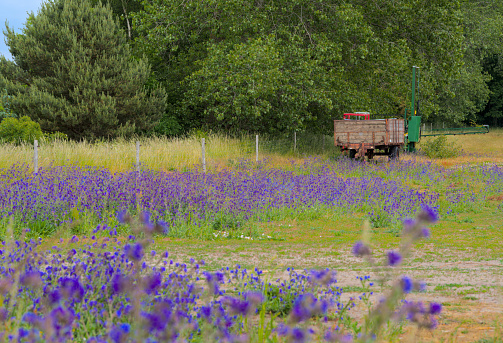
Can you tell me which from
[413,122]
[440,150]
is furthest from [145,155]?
[440,150]

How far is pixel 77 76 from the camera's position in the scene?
884 inches

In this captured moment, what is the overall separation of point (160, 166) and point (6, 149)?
15.9ft

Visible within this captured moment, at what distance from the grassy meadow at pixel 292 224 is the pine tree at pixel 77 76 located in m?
7.91

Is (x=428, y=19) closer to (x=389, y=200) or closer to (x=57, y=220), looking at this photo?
(x=389, y=200)

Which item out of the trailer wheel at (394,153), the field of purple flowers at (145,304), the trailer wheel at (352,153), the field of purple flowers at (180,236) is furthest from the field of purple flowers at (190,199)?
the trailer wheel at (352,153)

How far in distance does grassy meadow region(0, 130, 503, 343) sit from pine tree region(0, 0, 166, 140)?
311 inches

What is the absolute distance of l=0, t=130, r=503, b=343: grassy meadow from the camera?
15.5ft

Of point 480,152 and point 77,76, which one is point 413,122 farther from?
point 77,76

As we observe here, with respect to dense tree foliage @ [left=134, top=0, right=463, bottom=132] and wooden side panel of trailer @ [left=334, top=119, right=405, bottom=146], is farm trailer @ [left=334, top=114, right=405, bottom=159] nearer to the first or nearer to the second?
wooden side panel of trailer @ [left=334, top=119, right=405, bottom=146]

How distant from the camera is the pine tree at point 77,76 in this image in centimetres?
2239

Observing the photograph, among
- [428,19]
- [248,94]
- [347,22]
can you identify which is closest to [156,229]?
[248,94]

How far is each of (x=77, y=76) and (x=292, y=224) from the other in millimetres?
16514

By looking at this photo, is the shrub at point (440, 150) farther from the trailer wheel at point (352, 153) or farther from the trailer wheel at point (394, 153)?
the trailer wheel at point (352, 153)

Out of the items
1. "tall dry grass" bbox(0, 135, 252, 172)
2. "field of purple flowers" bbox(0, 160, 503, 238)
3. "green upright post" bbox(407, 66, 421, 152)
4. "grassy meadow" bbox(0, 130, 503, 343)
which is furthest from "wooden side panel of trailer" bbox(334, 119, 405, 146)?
"field of purple flowers" bbox(0, 160, 503, 238)
